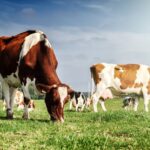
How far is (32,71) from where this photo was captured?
16.5m

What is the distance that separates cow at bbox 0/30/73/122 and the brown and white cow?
38.4ft

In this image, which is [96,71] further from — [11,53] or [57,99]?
[57,99]

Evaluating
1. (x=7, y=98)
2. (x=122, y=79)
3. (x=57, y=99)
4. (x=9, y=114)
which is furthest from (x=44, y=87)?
(x=122, y=79)

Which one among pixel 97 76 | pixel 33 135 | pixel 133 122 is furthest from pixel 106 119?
pixel 97 76

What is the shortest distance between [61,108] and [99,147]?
21.2ft

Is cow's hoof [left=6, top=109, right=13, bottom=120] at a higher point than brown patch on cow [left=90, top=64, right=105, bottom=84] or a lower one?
lower

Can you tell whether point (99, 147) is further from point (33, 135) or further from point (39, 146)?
point (33, 135)

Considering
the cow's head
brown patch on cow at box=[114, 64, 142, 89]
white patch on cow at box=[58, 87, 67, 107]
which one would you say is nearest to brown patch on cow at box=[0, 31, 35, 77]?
the cow's head

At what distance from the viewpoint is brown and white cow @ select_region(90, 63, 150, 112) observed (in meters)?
29.7

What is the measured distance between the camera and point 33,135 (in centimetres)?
1060

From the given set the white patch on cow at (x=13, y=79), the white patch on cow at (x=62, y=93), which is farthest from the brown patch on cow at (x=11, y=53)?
the white patch on cow at (x=62, y=93)

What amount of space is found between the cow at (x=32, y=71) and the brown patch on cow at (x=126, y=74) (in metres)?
12.9

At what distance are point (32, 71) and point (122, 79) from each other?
14776 mm

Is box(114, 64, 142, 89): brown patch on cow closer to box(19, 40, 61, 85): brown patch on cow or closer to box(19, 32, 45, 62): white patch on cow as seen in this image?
box(19, 32, 45, 62): white patch on cow
